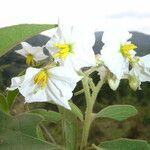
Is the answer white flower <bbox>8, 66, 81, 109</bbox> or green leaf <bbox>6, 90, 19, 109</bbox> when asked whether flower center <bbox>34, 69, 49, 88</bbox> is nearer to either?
white flower <bbox>8, 66, 81, 109</bbox>

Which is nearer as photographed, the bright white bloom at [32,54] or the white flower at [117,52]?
the white flower at [117,52]

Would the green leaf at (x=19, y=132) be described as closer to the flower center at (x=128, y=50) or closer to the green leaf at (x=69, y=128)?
the green leaf at (x=69, y=128)

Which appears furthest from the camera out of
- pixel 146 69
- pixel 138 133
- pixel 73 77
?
pixel 138 133

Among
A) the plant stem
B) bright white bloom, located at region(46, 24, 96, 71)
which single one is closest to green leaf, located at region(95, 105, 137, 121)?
the plant stem

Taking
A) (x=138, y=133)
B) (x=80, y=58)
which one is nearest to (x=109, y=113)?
(x=80, y=58)

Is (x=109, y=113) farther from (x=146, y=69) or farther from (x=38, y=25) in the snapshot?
(x=38, y=25)

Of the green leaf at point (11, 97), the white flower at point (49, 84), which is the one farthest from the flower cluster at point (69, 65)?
the green leaf at point (11, 97)
